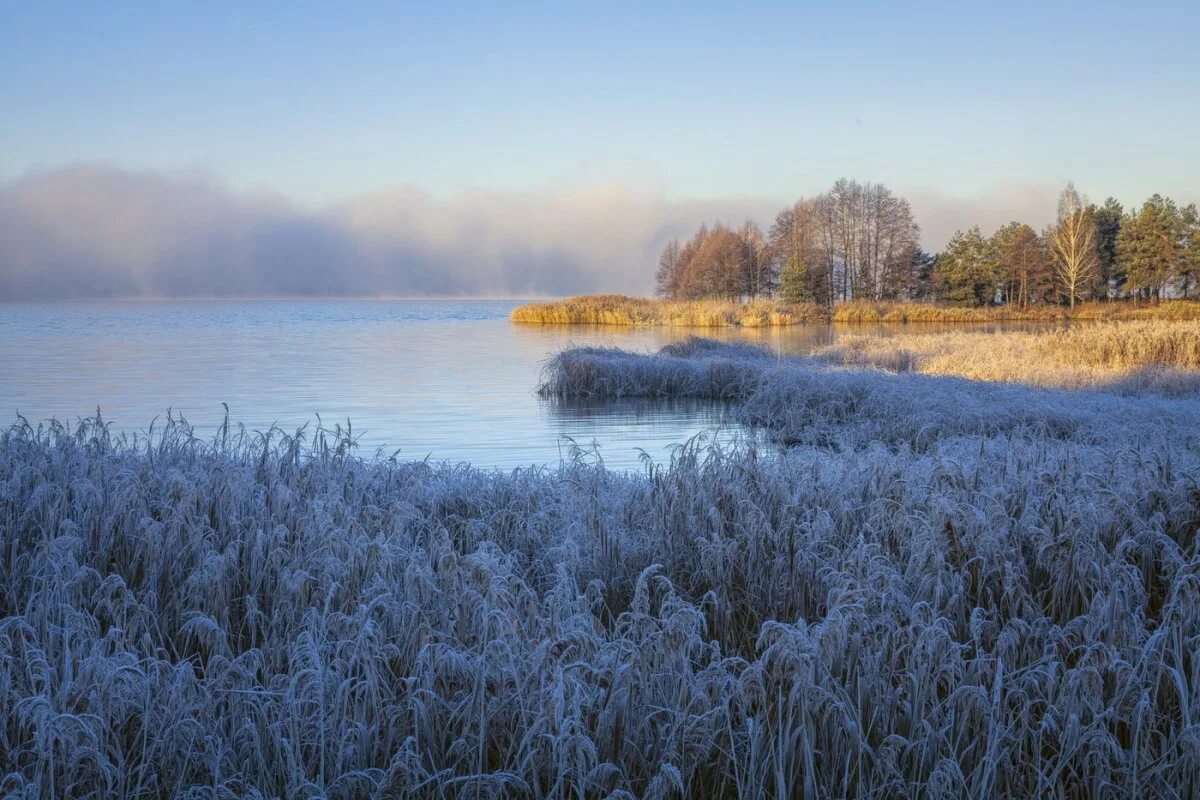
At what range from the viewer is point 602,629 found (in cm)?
396

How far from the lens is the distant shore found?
1853 inches

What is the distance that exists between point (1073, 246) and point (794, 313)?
1622 cm

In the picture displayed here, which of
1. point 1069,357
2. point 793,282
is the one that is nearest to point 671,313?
point 793,282

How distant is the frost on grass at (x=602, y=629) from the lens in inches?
113

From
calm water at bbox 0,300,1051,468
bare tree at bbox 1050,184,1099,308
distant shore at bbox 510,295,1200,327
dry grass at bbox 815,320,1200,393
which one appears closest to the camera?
calm water at bbox 0,300,1051,468

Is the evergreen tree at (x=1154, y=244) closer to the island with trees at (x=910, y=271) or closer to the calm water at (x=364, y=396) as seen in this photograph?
the island with trees at (x=910, y=271)

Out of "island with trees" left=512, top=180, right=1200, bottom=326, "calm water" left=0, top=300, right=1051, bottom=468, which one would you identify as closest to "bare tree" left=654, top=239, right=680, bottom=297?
"island with trees" left=512, top=180, right=1200, bottom=326

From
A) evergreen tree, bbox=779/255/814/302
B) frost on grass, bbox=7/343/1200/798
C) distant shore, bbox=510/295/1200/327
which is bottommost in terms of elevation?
frost on grass, bbox=7/343/1200/798

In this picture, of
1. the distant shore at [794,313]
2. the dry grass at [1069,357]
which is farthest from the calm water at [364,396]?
the distant shore at [794,313]

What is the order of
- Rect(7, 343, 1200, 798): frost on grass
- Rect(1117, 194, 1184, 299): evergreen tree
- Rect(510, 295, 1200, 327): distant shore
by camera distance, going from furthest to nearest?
Rect(1117, 194, 1184, 299): evergreen tree
Rect(510, 295, 1200, 327): distant shore
Rect(7, 343, 1200, 798): frost on grass

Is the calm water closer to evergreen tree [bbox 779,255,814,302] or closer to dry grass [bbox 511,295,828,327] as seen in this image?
dry grass [bbox 511,295,828,327]

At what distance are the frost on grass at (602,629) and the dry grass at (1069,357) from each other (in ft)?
29.9

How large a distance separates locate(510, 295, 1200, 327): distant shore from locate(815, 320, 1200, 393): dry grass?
2322 cm

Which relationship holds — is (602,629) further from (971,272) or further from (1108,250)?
(1108,250)
